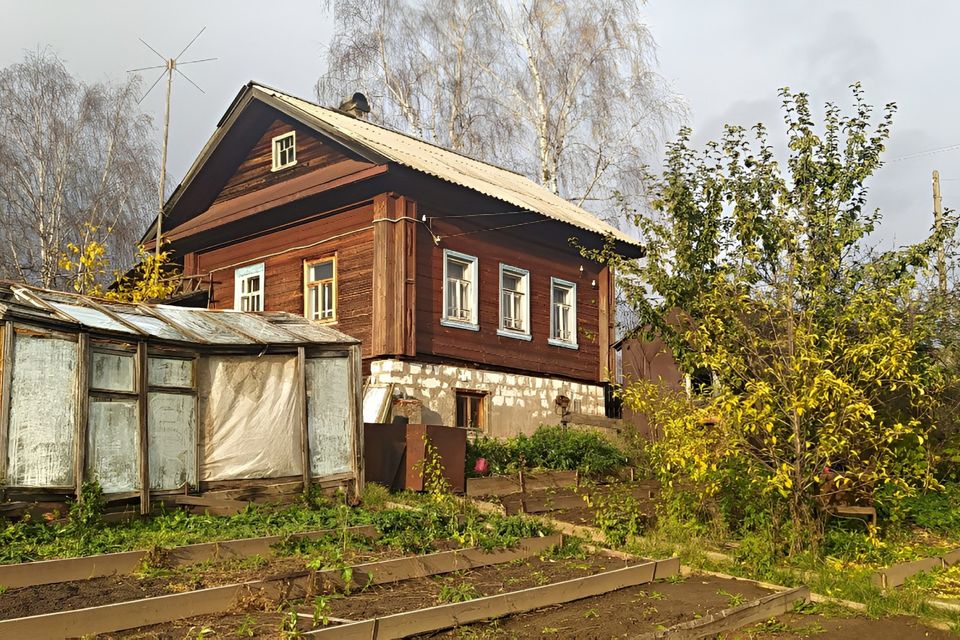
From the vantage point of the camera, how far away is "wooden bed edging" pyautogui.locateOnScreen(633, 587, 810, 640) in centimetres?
709

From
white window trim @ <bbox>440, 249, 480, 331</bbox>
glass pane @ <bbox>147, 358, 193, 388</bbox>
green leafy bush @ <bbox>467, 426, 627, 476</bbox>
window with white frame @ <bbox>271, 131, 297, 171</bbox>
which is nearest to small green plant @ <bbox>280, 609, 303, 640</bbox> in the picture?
glass pane @ <bbox>147, 358, 193, 388</bbox>

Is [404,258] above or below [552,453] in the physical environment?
above

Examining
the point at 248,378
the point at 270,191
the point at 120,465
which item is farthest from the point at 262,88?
the point at 120,465

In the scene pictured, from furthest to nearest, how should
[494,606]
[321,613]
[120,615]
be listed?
[494,606]
[321,613]
[120,615]

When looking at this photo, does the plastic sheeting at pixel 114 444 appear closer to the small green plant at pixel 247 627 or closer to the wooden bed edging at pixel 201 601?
Answer: the wooden bed edging at pixel 201 601

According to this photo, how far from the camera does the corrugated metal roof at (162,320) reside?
1121 centimetres

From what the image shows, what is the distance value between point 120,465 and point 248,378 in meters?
2.30

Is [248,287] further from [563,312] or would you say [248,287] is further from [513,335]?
[563,312]

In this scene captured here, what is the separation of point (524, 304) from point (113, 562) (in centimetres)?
1348

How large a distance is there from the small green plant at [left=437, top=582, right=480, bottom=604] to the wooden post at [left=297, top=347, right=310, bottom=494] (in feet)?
16.1

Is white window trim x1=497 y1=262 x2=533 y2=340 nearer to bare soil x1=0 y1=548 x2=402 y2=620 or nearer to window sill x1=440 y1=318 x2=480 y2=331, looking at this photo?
window sill x1=440 y1=318 x2=480 y2=331

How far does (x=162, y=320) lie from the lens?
42.4ft

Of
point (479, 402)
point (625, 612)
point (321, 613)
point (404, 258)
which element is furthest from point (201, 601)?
point (479, 402)

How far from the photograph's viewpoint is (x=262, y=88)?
20.4 metres
